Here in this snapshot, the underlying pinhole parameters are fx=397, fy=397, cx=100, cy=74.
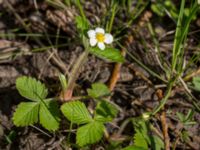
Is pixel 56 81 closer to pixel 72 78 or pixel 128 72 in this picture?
pixel 72 78

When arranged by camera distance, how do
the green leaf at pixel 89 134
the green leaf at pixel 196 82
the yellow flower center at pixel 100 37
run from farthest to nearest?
the green leaf at pixel 196 82 → the yellow flower center at pixel 100 37 → the green leaf at pixel 89 134

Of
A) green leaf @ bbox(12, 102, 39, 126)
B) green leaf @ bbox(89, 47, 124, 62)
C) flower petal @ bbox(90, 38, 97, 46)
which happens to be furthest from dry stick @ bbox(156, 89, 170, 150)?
green leaf @ bbox(12, 102, 39, 126)

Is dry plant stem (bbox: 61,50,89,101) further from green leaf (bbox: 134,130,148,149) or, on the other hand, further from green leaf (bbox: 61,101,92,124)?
green leaf (bbox: 134,130,148,149)

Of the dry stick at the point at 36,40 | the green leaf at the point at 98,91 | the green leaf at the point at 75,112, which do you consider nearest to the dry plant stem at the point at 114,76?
the green leaf at the point at 98,91

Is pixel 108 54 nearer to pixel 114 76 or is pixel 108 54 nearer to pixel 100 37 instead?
pixel 100 37

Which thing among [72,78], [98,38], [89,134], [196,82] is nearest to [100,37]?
[98,38]

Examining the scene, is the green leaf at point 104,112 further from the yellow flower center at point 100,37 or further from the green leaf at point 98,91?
the yellow flower center at point 100,37

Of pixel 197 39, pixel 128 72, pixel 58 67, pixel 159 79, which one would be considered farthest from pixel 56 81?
pixel 197 39
